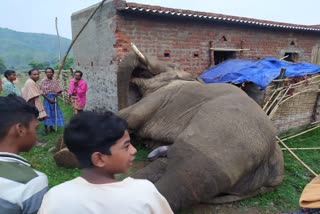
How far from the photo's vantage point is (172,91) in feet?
16.7

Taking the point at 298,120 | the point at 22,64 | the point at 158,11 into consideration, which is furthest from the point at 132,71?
the point at 22,64

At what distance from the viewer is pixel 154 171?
3699 mm

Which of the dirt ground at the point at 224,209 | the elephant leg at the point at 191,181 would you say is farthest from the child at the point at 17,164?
the dirt ground at the point at 224,209

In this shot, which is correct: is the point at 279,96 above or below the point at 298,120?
above

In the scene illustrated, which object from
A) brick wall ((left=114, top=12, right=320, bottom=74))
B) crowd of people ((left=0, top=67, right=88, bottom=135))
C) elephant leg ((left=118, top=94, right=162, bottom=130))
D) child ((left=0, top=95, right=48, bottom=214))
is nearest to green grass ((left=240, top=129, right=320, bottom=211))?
elephant leg ((left=118, top=94, right=162, bottom=130))

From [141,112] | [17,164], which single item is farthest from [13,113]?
[141,112]

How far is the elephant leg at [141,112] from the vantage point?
188 inches

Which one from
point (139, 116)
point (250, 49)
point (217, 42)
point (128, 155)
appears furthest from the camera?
point (250, 49)

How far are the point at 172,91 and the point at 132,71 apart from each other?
1.19 metres

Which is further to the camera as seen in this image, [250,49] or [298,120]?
[250,49]

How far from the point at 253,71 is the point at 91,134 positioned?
5.96 metres

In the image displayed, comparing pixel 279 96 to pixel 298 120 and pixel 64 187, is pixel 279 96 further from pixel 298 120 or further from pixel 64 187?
pixel 64 187

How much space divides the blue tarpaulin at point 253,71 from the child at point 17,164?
5368 millimetres

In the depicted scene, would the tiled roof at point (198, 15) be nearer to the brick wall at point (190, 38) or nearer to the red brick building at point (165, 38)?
the red brick building at point (165, 38)
